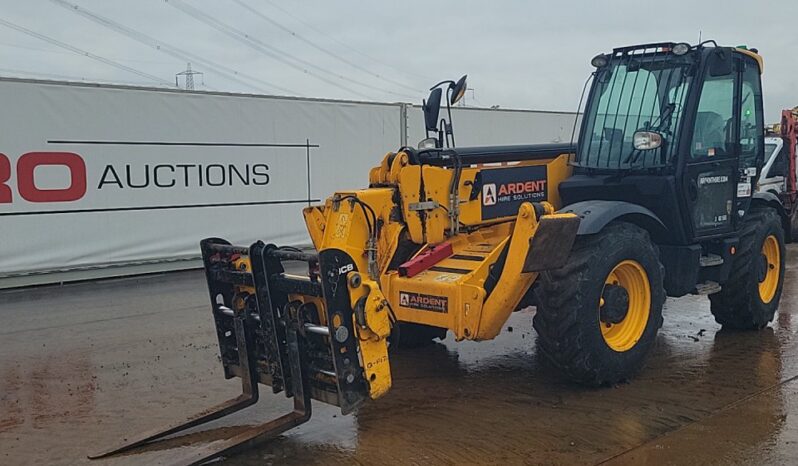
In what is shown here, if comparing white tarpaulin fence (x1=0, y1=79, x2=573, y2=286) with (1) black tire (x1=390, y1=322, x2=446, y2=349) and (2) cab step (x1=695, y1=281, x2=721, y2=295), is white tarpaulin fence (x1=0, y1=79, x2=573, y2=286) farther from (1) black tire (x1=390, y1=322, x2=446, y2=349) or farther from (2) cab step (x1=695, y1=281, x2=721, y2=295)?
(2) cab step (x1=695, y1=281, x2=721, y2=295)

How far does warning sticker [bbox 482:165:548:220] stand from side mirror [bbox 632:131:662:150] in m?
0.78

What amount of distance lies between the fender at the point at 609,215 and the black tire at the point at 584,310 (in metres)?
0.11

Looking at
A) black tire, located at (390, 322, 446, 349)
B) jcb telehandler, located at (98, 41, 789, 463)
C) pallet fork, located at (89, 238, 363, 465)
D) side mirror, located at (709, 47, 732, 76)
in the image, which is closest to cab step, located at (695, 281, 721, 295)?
jcb telehandler, located at (98, 41, 789, 463)

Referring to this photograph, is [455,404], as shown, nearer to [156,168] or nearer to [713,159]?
[713,159]

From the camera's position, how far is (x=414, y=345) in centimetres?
661

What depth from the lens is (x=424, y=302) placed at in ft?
17.1

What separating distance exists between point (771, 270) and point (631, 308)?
8.49 feet

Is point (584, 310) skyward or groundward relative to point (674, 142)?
groundward

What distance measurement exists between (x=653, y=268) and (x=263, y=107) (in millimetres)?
7971

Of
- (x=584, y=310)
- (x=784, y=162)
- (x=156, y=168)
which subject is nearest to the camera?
(x=584, y=310)

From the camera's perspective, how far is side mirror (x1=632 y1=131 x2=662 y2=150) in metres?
5.88

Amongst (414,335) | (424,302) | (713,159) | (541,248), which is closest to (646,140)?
(713,159)

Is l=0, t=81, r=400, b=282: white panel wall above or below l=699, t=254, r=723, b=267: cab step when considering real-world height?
above

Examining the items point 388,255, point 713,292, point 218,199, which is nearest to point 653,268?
point 713,292
